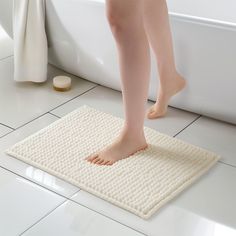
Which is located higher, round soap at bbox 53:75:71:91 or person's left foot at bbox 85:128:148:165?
person's left foot at bbox 85:128:148:165

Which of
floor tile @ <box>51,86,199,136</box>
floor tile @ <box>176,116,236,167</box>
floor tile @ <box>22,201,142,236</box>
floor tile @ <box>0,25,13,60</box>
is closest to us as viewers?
floor tile @ <box>22,201,142,236</box>

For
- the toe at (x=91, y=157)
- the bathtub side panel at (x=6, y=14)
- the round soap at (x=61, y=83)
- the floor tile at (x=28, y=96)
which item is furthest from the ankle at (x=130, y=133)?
the bathtub side panel at (x=6, y=14)

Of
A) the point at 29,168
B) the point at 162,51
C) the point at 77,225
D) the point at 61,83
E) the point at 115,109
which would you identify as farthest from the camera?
the point at 61,83

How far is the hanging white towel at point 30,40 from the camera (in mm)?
2371

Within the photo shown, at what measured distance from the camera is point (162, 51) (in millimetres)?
2061

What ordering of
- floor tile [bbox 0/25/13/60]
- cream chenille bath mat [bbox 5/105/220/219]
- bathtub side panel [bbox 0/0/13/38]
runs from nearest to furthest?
1. cream chenille bath mat [bbox 5/105/220/219]
2. bathtub side panel [bbox 0/0/13/38]
3. floor tile [bbox 0/25/13/60]

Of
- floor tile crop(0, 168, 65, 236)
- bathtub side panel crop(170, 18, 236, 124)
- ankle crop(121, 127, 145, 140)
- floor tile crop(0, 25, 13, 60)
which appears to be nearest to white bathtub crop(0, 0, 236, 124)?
bathtub side panel crop(170, 18, 236, 124)

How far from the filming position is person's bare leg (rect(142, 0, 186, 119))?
6.49 ft

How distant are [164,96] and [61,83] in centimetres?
50

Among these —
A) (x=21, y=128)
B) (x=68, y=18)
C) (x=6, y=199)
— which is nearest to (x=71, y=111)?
(x=21, y=128)

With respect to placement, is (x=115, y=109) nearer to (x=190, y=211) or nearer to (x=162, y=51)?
(x=162, y=51)

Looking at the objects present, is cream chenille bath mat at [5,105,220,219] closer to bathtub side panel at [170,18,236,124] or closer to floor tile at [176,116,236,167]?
floor tile at [176,116,236,167]

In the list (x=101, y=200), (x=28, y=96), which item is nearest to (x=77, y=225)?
(x=101, y=200)

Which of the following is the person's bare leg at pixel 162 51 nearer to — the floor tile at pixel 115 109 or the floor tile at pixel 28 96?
the floor tile at pixel 115 109
